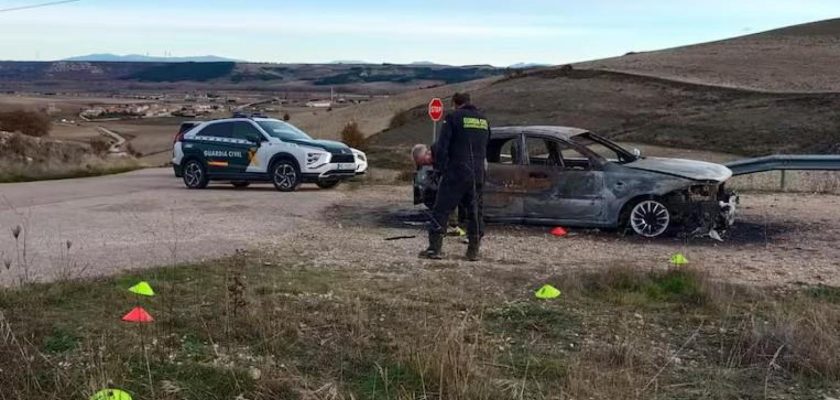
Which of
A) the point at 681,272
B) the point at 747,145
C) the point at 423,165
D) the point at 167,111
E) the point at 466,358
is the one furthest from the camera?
the point at 167,111

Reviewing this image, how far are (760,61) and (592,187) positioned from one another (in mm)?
66085

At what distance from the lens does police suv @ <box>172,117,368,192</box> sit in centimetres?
1927

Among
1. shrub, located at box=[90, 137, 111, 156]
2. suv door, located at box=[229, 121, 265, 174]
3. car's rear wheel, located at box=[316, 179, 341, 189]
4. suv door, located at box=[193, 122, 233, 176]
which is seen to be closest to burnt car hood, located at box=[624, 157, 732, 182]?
car's rear wheel, located at box=[316, 179, 341, 189]

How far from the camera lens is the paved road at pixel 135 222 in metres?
9.89

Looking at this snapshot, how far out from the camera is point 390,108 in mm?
79312

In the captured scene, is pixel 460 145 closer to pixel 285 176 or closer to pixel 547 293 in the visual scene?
pixel 547 293

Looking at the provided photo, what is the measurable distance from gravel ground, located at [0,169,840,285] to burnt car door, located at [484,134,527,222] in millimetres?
236

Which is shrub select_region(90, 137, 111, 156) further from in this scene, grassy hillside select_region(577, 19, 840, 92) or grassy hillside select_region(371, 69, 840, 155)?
grassy hillside select_region(577, 19, 840, 92)

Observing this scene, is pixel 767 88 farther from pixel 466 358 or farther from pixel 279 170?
pixel 466 358

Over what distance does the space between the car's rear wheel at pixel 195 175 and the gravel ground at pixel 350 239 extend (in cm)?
239

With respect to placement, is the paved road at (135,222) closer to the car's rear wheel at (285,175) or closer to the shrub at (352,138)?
the car's rear wheel at (285,175)

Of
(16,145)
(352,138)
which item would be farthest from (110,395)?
(352,138)

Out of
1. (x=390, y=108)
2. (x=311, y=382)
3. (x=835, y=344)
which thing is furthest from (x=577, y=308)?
(x=390, y=108)

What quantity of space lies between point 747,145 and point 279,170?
27220mm
